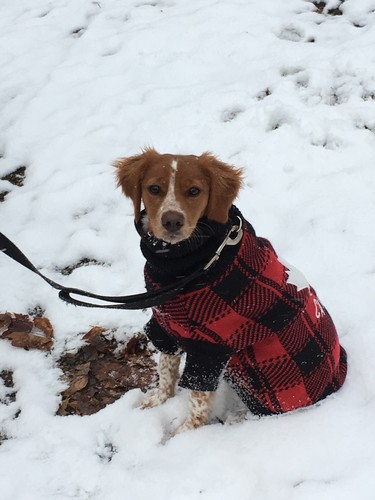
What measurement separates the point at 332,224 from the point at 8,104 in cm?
370

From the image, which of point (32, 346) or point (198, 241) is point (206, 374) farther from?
point (32, 346)

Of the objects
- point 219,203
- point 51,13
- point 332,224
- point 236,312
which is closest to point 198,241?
point 219,203

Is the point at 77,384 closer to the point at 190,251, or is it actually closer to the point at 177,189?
the point at 190,251

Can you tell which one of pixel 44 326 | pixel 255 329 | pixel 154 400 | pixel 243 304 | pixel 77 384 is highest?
pixel 243 304

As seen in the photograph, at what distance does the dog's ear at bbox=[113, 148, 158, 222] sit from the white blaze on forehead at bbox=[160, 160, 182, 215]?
17 centimetres

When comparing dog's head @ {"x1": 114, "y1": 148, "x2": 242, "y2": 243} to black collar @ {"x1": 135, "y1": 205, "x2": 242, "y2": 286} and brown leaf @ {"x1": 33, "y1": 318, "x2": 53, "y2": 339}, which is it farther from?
brown leaf @ {"x1": 33, "y1": 318, "x2": 53, "y2": 339}

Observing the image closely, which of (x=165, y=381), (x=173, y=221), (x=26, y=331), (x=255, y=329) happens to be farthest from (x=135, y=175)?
(x=26, y=331)

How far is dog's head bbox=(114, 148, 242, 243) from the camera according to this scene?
236 centimetres

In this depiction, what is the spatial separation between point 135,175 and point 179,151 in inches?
82.9

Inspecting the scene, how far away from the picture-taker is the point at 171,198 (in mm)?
2414

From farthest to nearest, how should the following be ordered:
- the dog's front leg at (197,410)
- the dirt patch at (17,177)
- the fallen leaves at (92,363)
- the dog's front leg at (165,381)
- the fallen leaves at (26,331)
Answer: the dirt patch at (17,177)
the fallen leaves at (26,331)
the fallen leaves at (92,363)
the dog's front leg at (165,381)
the dog's front leg at (197,410)

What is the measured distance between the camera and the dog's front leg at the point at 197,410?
282 cm

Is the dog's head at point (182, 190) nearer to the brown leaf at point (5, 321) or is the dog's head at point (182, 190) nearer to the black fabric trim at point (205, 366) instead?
the black fabric trim at point (205, 366)

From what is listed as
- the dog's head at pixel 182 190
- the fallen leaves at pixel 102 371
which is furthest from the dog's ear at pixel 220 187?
the fallen leaves at pixel 102 371
